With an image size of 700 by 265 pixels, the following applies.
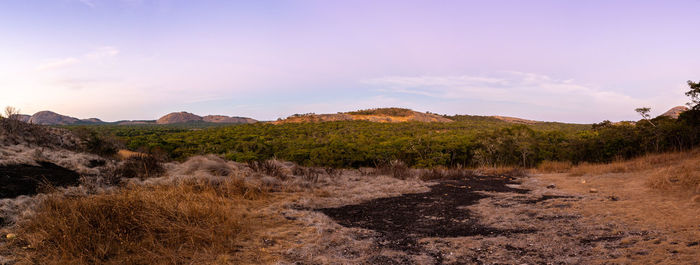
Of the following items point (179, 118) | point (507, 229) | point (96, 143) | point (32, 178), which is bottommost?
point (507, 229)

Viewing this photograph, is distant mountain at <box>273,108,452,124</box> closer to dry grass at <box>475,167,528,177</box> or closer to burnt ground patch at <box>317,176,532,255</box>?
dry grass at <box>475,167,528,177</box>

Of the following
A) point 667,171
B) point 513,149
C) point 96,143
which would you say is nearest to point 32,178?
point 96,143

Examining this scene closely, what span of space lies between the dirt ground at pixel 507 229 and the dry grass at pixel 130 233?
1026 mm

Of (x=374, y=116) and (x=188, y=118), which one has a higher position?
(x=188, y=118)

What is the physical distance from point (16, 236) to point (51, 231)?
0.67 metres

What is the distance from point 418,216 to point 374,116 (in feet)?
225

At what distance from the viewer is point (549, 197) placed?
7.74m

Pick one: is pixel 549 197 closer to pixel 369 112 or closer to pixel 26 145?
pixel 26 145

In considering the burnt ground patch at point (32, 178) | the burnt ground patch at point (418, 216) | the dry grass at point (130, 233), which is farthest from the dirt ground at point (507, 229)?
the burnt ground patch at point (32, 178)

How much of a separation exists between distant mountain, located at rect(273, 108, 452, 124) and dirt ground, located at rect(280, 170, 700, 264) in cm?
5893

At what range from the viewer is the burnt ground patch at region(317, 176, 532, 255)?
16.8 ft

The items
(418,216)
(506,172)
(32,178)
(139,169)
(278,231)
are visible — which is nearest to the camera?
(278,231)

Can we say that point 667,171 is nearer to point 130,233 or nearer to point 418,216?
point 418,216

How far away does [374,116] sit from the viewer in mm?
74625
